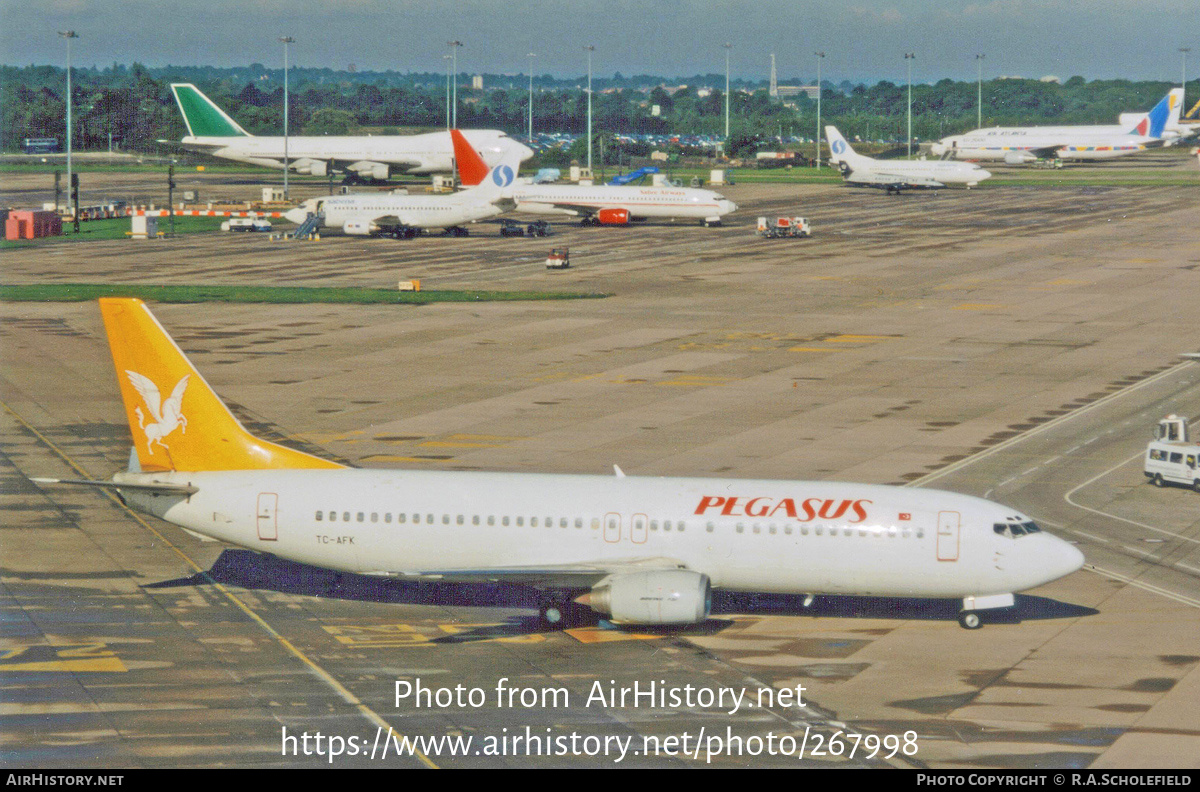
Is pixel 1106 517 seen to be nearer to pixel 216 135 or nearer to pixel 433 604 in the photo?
pixel 433 604

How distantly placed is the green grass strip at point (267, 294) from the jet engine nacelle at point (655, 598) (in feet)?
207

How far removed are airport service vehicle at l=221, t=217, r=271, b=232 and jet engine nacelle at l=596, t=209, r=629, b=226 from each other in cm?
3467

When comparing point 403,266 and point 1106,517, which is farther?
point 403,266

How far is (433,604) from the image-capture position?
1542 inches

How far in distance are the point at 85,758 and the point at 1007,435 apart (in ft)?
140

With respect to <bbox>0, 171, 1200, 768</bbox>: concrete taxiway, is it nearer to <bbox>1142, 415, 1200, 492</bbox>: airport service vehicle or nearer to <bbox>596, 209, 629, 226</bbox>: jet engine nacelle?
<bbox>1142, 415, 1200, 492</bbox>: airport service vehicle

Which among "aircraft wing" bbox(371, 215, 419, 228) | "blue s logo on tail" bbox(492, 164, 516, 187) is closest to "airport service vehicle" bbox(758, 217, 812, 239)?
"blue s logo on tail" bbox(492, 164, 516, 187)

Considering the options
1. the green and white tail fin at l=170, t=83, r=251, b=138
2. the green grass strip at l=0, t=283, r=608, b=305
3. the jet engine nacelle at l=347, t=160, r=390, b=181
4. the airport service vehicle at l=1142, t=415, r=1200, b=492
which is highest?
the green and white tail fin at l=170, t=83, r=251, b=138

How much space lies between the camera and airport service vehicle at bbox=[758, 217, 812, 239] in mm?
139625

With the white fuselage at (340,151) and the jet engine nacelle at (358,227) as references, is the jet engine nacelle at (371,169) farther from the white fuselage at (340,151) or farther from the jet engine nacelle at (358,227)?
the jet engine nacelle at (358,227)

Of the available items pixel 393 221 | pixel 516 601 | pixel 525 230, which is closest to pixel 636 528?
pixel 516 601

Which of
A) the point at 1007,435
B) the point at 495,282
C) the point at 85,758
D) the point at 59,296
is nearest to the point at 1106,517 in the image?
the point at 1007,435

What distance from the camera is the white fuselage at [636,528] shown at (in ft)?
118

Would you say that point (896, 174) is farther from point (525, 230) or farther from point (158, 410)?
point (158, 410)
